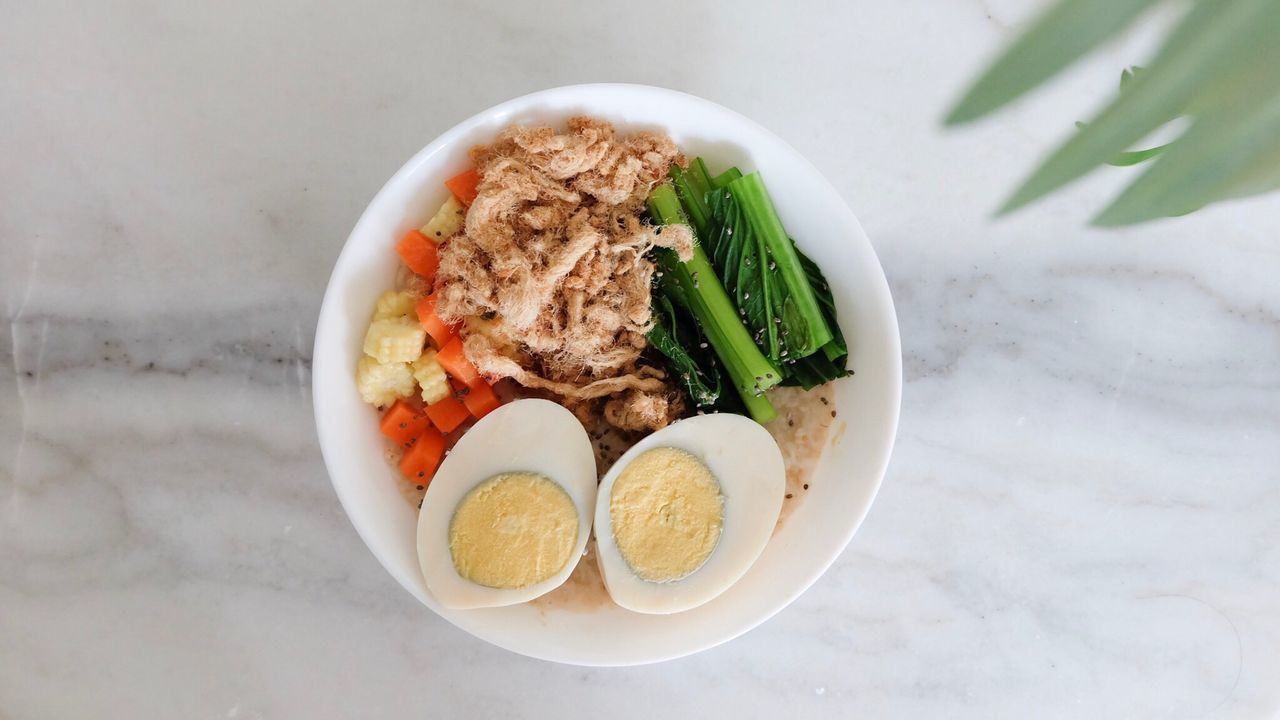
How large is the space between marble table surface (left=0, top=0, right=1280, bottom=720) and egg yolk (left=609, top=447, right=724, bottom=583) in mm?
432

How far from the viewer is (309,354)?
1769 mm

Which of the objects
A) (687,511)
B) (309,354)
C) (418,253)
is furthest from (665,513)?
(309,354)

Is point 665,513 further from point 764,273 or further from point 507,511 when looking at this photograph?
point 764,273

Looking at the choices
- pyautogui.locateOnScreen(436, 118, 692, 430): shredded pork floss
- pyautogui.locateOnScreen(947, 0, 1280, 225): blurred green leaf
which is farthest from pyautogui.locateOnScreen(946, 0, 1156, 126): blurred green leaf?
pyautogui.locateOnScreen(436, 118, 692, 430): shredded pork floss

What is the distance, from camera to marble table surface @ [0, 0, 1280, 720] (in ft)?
5.80

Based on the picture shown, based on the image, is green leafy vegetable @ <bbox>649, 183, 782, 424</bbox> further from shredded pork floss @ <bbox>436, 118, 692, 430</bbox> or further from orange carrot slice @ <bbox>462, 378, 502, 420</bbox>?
orange carrot slice @ <bbox>462, 378, 502, 420</bbox>

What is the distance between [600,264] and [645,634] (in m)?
0.66

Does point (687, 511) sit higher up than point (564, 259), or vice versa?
point (564, 259)

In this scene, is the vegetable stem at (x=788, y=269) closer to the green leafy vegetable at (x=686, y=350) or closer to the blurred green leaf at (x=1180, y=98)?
the green leafy vegetable at (x=686, y=350)

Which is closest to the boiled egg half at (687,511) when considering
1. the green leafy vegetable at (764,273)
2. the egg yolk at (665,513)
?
the egg yolk at (665,513)

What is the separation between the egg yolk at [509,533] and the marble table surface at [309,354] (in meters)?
0.40

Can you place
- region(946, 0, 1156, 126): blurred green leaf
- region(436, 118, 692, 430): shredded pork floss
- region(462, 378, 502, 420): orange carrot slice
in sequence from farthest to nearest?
region(462, 378, 502, 420): orange carrot slice
region(436, 118, 692, 430): shredded pork floss
region(946, 0, 1156, 126): blurred green leaf

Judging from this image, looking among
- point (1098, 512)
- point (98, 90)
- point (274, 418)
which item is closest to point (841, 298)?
point (1098, 512)

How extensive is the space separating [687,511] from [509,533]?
12.5 inches
